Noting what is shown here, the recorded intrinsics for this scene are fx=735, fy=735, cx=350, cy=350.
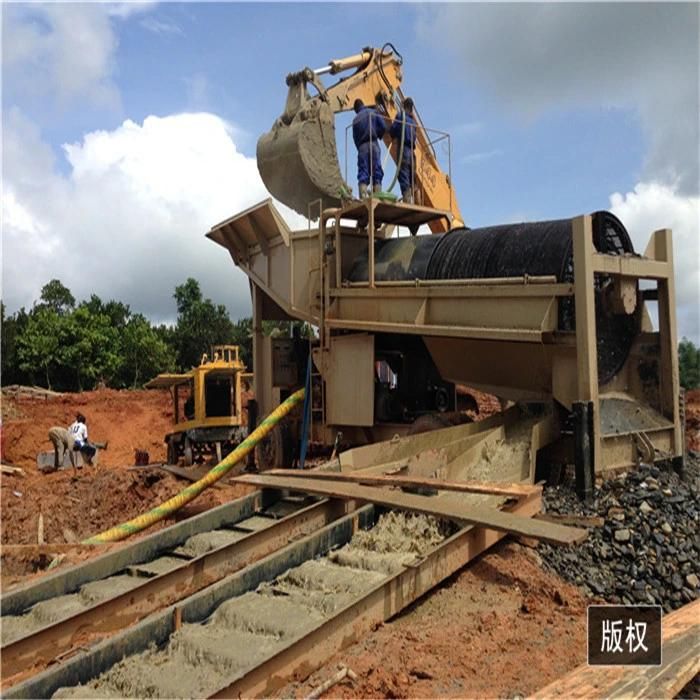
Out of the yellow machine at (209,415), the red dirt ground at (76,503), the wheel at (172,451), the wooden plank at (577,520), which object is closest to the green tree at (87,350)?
the red dirt ground at (76,503)

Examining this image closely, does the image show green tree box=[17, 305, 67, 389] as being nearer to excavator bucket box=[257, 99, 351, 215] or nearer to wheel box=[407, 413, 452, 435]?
excavator bucket box=[257, 99, 351, 215]

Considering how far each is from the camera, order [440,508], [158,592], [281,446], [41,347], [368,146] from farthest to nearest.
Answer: [41,347]
[281,446]
[368,146]
[440,508]
[158,592]

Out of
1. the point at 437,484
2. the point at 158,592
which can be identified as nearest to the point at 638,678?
the point at 437,484

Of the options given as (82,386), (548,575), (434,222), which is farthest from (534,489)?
(82,386)

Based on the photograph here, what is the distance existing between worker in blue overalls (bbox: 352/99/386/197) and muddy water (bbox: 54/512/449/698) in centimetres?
571

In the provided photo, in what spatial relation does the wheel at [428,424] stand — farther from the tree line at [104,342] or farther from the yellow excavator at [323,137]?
the tree line at [104,342]

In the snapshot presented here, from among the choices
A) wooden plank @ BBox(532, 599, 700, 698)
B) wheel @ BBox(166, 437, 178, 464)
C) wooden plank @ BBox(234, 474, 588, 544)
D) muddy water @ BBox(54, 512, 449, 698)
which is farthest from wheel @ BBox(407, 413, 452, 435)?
wheel @ BBox(166, 437, 178, 464)

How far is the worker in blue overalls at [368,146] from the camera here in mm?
10438

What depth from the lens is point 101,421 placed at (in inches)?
989

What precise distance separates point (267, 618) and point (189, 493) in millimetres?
4430

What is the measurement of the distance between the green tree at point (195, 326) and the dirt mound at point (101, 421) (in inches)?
556

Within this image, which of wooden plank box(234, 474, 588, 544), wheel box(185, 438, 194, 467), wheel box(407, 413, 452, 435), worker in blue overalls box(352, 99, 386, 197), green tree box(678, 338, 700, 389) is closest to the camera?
wooden plank box(234, 474, 588, 544)

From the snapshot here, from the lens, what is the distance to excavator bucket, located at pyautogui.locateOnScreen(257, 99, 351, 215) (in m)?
11.1

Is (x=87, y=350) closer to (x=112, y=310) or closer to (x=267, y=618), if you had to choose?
(x=112, y=310)
